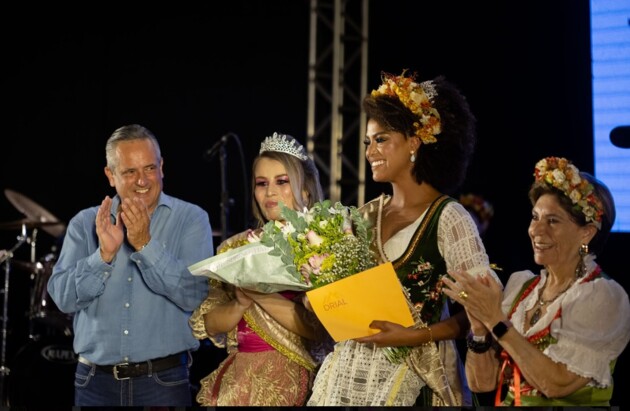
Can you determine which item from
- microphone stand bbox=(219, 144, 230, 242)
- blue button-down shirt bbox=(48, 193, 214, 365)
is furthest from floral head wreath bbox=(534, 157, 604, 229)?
microphone stand bbox=(219, 144, 230, 242)

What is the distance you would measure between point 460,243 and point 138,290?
4.08ft

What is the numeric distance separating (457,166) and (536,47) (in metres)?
3.31

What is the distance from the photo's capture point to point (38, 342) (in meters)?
6.50

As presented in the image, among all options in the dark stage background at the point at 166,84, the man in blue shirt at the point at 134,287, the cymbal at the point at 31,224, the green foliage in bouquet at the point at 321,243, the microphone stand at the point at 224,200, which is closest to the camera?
the green foliage in bouquet at the point at 321,243

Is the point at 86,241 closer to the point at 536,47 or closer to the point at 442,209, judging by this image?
the point at 442,209

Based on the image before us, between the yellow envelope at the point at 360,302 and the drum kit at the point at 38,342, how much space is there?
402 centimetres

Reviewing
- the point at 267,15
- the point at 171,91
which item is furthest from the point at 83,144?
the point at 267,15

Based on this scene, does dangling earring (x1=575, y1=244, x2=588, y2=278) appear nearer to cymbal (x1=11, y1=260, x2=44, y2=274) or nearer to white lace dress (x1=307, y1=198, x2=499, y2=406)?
white lace dress (x1=307, y1=198, x2=499, y2=406)

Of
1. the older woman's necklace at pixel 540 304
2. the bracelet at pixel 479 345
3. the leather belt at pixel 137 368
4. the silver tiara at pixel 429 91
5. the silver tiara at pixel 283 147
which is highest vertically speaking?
the silver tiara at pixel 429 91

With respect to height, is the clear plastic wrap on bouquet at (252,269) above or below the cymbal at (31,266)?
above

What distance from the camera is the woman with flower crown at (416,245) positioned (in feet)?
9.27

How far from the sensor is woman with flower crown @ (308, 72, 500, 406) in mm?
2826

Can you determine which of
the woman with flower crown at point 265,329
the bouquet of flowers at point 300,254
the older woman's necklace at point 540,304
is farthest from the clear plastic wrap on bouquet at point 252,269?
the older woman's necklace at point 540,304

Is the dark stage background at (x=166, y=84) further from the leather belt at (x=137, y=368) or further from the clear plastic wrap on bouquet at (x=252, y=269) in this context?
the clear plastic wrap on bouquet at (x=252, y=269)
